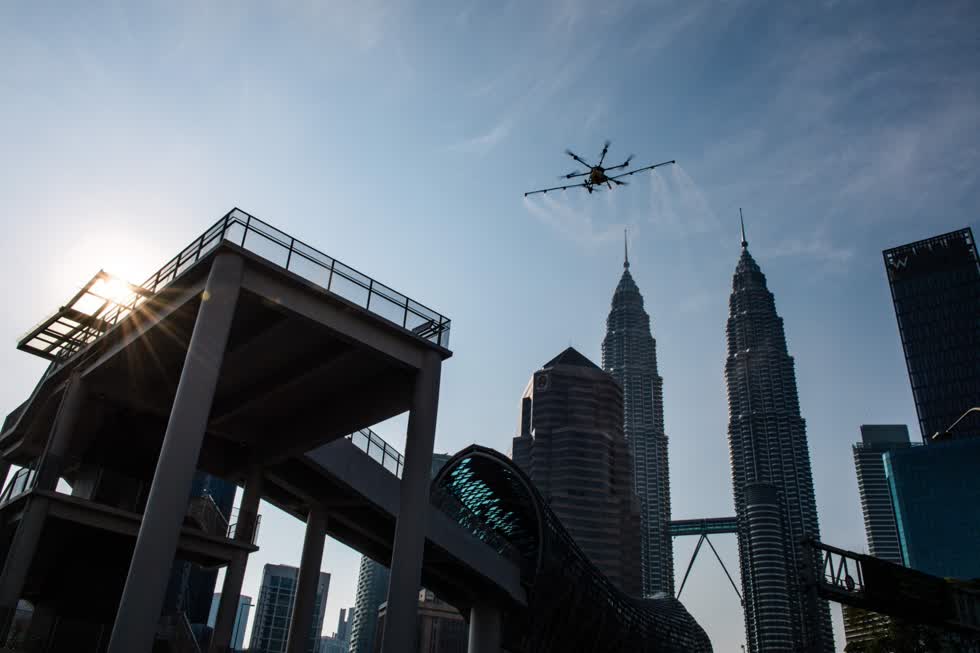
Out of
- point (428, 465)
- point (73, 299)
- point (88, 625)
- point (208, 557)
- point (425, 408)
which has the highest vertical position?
point (73, 299)

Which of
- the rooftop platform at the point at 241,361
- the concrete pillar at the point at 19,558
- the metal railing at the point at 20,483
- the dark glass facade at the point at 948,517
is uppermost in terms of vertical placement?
Result: the dark glass facade at the point at 948,517

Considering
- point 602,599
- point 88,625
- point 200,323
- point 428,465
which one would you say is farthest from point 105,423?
point 602,599

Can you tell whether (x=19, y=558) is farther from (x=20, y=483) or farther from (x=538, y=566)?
(x=538, y=566)

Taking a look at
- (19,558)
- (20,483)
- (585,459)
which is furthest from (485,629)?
(585,459)

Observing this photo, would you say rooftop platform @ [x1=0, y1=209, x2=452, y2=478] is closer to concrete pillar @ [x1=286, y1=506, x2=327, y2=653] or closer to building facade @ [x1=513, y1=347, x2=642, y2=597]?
concrete pillar @ [x1=286, y1=506, x2=327, y2=653]

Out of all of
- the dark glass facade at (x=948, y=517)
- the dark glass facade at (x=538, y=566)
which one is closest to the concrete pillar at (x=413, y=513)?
the dark glass facade at (x=538, y=566)

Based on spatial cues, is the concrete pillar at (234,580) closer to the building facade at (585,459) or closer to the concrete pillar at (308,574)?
the concrete pillar at (308,574)

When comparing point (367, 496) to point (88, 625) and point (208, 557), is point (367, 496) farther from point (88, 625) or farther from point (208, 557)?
point (88, 625)
